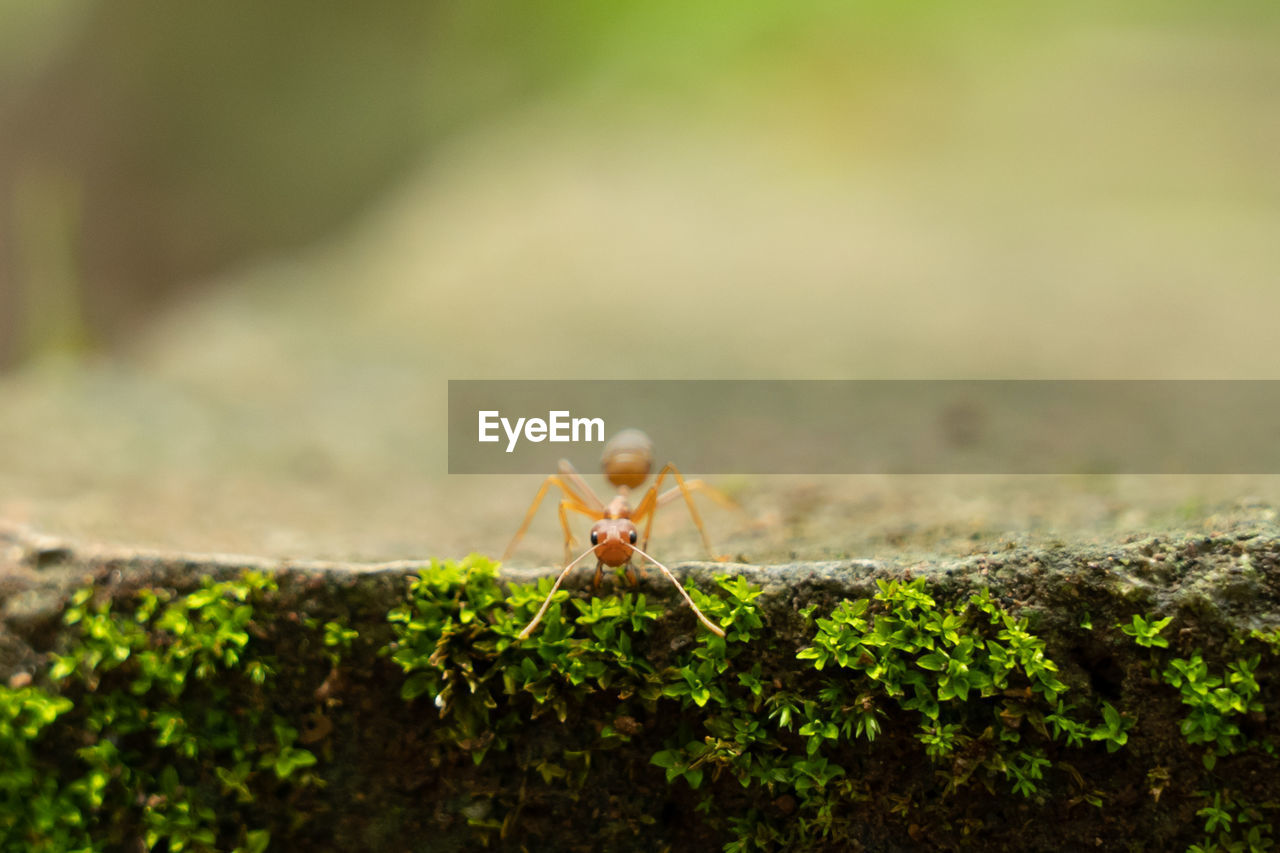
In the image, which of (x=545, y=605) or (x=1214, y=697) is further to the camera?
(x=545, y=605)

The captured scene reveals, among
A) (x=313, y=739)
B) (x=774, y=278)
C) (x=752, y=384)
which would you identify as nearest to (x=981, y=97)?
(x=774, y=278)

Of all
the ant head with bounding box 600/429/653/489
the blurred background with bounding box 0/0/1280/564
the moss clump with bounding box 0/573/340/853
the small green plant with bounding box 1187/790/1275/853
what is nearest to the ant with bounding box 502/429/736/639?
the ant head with bounding box 600/429/653/489

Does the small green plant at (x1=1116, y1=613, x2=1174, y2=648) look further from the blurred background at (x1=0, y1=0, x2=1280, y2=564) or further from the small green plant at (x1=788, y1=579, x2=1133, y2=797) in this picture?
the blurred background at (x1=0, y1=0, x2=1280, y2=564)

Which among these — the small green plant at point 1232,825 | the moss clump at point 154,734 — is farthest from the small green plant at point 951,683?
the moss clump at point 154,734

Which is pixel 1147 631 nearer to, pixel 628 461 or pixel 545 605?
pixel 545 605

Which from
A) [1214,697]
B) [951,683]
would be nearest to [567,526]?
[951,683]

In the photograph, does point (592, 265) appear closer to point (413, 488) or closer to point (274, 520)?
point (413, 488)

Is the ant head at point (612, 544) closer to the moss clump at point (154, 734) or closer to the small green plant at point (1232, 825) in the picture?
the moss clump at point (154, 734)
